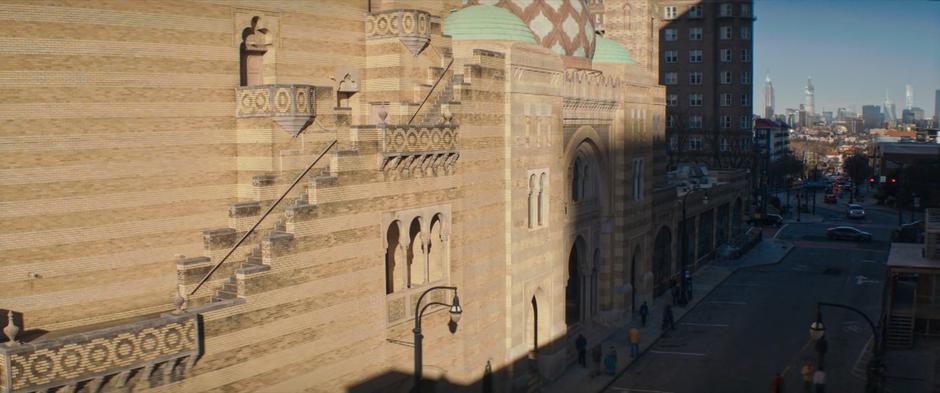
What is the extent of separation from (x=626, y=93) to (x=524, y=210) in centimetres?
1165

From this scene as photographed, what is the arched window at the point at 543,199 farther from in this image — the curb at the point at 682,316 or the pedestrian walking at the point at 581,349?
the curb at the point at 682,316

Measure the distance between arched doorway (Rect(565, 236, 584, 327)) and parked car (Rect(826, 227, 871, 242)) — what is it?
38752mm

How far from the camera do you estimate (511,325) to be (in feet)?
97.8

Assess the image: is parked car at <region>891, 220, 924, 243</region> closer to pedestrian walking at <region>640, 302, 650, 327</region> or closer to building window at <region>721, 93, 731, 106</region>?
pedestrian walking at <region>640, 302, 650, 327</region>

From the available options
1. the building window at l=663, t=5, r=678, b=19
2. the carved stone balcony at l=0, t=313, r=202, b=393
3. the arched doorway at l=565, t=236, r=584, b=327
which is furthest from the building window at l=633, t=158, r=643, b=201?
the building window at l=663, t=5, r=678, b=19

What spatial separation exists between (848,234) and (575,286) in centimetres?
3904

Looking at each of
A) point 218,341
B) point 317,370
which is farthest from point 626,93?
point 218,341

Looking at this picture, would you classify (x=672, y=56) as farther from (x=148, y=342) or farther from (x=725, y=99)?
(x=148, y=342)

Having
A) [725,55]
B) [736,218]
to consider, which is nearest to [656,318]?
[736,218]

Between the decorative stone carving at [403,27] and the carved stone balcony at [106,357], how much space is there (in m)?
12.5

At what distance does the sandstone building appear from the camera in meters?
19.3

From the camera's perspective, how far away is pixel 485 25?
3053cm

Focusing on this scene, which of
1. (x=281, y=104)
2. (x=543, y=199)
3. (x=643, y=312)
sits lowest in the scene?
(x=643, y=312)

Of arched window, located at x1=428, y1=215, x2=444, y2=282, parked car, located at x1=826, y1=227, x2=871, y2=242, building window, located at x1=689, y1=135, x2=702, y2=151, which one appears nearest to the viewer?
arched window, located at x1=428, y1=215, x2=444, y2=282
